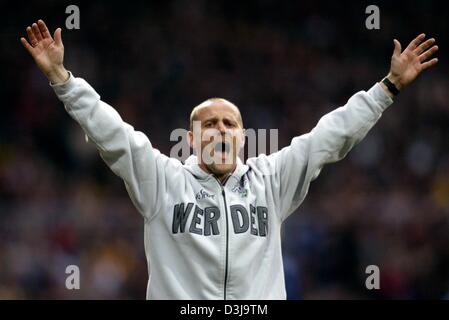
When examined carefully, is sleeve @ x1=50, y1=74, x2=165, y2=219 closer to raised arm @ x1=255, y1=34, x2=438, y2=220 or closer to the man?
the man

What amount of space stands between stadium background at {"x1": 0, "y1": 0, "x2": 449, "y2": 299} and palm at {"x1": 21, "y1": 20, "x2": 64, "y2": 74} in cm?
438

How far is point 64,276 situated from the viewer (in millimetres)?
8352

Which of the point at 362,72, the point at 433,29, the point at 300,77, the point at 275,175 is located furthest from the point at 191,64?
the point at 275,175

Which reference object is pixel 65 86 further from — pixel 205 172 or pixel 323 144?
pixel 323 144

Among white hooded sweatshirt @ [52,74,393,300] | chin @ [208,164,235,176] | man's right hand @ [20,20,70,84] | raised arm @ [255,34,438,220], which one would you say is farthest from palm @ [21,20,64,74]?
raised arm @ [255,34,438,220]

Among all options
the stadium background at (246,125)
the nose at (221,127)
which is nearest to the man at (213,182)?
the nose at (221,127)

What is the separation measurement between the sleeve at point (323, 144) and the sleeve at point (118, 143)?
1.81ft

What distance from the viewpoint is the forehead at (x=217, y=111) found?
4238 mm

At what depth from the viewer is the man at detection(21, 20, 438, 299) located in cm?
396

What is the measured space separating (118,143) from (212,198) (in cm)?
49

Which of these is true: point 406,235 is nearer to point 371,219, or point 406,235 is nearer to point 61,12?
point 371,219

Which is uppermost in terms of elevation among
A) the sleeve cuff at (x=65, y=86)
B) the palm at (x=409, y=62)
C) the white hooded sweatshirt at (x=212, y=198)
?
the palm at (x=409, y=62)

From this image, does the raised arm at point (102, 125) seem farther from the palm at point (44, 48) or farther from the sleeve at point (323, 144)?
the sleeve at point (323, 144)

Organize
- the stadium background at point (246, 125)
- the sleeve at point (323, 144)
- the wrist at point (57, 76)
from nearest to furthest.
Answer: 1. the wrist at point (57, 76)
2. the sleeve at point (323, 144)
3. the stadium background at point (246, 125)
